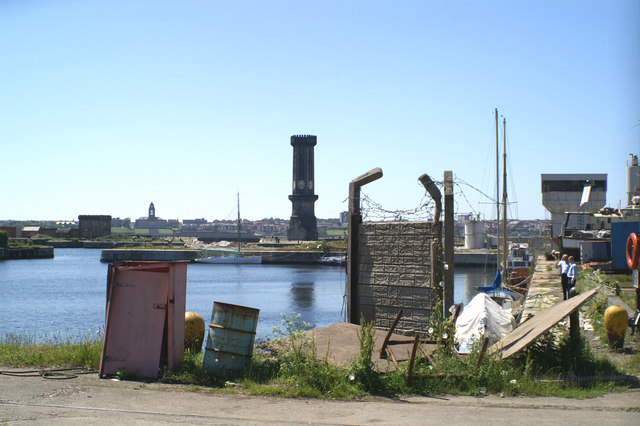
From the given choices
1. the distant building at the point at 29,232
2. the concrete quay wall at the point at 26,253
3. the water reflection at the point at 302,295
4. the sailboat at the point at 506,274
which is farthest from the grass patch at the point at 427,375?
the distant building at the point at 29,232

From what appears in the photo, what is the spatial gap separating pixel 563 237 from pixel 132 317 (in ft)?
115

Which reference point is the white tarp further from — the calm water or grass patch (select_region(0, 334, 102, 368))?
the calm water

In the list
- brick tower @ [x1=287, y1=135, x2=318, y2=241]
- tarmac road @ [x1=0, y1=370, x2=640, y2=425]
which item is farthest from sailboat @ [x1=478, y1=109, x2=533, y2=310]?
brick tower @ [x1=287, y1=135, x2=318, y2=241]

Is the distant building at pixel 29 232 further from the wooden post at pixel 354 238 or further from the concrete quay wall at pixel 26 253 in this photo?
the wooden post at pixel 354 238

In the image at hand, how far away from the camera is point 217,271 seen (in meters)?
92.6

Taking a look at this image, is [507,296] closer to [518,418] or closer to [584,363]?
[584,363]

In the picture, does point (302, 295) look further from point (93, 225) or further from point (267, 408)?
point (93, 225)

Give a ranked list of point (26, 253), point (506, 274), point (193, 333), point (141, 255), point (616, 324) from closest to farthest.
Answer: point (616, 324)
point (193, 333)
point (506, 274)
point (141, 255)
point (26, 253)

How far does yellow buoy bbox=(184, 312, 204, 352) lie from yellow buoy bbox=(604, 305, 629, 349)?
22.7 feet

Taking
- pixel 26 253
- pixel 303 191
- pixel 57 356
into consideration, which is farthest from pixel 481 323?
pixel 303 191

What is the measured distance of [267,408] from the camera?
750cm

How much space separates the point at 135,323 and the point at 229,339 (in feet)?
4.61

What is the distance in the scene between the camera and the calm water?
115 ft

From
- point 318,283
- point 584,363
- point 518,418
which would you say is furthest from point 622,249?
point 318,283
